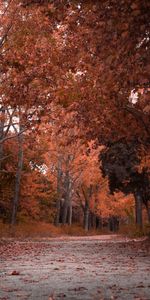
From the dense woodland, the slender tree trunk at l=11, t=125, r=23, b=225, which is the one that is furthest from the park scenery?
the slender tree trunk at l=11, t=125, r=23, b=225

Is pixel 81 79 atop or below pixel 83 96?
atop

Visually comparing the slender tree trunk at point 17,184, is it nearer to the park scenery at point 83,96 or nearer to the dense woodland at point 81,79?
the dense woodland at point 81,79

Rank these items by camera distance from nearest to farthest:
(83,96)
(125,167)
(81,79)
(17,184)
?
A: (81,79) → (83,96) → (125,167) → (17,184)

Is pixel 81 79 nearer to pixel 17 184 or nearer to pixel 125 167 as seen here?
pixel 125 167

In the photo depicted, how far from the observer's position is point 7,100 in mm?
12773

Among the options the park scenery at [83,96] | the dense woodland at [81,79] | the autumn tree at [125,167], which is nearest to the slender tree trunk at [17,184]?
the dense woodland at [81,79]

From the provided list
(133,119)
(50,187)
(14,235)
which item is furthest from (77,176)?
(133,119)

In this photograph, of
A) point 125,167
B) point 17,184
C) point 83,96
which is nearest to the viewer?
point 83,96

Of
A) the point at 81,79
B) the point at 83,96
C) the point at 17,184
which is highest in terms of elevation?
the point at 17,184

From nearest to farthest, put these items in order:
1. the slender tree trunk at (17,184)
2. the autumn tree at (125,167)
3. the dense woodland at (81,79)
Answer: the dense woodland at (81,79) → the autumn tree at (125,167) → the slender tree trunk at (17,184)

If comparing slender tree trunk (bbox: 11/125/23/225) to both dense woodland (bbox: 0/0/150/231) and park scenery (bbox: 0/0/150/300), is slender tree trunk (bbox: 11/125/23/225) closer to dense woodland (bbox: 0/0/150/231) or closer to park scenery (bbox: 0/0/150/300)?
dense woodland (bbox: 0/0/150/231)

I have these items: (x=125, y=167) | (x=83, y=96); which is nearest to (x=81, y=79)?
(x=83, y=96)

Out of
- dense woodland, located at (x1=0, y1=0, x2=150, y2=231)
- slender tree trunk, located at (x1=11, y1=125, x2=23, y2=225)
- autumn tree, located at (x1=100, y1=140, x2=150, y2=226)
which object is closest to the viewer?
dense woodland, located at (x1=0, y1=0, x2=150, y2=231)

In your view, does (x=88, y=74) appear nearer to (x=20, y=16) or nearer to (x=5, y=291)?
(x=20, y=16)
